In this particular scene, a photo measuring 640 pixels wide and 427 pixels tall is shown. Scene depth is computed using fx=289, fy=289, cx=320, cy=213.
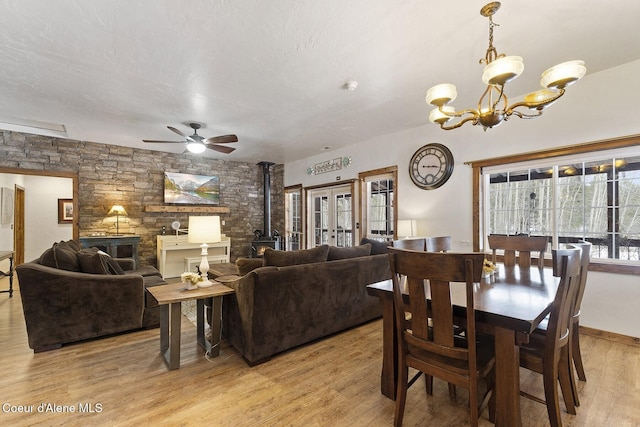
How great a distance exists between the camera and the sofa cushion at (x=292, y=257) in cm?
262

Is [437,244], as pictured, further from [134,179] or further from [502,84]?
[134,179]

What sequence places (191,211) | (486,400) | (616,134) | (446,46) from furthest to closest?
(191,211) < (616,134) < (446,46) < (486,400)

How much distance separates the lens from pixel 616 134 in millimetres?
2957

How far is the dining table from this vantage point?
4.72 feet

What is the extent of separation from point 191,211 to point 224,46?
483 cm

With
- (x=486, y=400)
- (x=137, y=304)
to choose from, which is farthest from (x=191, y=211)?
(x=486, y=400)

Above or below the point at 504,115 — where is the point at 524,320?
below

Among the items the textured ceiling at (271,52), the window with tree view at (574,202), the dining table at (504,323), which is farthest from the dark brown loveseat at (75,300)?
the window with tree view at (574,202)

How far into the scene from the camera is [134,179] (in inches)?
237

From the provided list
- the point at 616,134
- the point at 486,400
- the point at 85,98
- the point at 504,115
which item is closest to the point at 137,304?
the point at 85,98

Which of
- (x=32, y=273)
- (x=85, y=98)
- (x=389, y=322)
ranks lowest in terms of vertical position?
(x=389, y=322)

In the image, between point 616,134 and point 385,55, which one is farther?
point 616,134

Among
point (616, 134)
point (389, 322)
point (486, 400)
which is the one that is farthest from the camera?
point (616, 134)

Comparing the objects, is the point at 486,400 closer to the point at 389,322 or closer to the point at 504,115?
the point at 389,322
